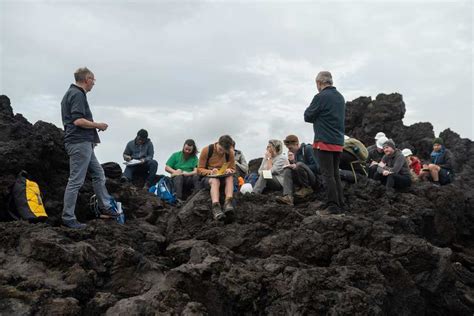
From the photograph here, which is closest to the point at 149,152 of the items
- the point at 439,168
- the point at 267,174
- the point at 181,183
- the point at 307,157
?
the point at 181,183

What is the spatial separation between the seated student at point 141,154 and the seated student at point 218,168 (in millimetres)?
6373

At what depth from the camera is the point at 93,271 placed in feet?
28.3

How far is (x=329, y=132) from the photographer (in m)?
12.2

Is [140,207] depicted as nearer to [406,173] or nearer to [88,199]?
[88,199]

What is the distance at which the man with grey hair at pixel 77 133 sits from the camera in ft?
36.4

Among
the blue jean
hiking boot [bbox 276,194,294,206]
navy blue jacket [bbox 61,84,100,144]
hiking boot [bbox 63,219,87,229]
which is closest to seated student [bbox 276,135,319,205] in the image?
hiking boot [bbox 276,194,294,206]

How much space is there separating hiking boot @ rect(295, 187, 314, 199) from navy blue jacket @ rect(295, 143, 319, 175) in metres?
0.69

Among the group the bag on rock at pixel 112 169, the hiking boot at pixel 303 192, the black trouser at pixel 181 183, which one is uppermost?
the bag on rock at pixel 112 169

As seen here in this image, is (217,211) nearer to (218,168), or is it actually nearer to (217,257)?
(218,168)

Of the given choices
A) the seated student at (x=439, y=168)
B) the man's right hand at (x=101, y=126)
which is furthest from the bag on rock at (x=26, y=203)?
the seated student at (x=439, y=168)

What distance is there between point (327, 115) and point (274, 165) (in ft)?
10.1

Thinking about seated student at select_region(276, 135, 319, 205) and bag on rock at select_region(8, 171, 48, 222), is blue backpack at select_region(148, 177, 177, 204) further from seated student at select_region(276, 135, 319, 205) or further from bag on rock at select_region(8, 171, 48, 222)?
bag on rock at select_region(8, 171, 48, 222)

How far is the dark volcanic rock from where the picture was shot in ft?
26.3

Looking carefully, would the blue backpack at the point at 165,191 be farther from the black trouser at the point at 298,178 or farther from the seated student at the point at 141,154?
the black trouser at the point at 298,178
